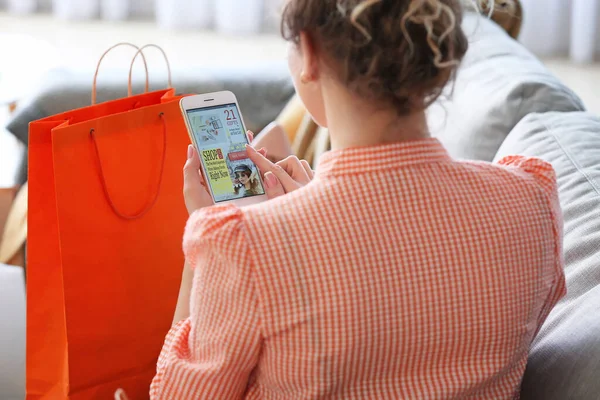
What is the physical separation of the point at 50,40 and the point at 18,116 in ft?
6.64

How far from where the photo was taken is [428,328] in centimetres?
76

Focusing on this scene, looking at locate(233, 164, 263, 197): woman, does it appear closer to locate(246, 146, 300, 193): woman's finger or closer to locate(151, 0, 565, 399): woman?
locate(246, 146, 300, 193): woman's finger

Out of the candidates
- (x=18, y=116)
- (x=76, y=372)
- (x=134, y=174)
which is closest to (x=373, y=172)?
(x=134, y=174)

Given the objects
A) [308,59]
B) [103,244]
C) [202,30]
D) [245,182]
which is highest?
[308,59]

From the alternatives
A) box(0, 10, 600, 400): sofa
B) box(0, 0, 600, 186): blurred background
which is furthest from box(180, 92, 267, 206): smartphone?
box(0, 0, 600, 186): blurred background

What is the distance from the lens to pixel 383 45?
721mm

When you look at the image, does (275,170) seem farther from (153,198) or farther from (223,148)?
(153,198)

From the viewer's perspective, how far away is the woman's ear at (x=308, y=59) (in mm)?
758

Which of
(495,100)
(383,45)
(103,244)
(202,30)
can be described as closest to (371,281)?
(383,45)

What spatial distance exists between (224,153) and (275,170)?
90mm

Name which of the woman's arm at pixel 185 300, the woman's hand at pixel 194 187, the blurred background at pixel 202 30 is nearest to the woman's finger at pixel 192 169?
the woman's hand at pixel 194 187

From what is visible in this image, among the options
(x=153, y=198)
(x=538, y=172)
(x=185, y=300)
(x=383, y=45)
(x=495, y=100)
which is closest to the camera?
(x=383, y=45)

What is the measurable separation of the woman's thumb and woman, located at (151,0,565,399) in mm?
248

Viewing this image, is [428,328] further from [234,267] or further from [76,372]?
[76,372]
